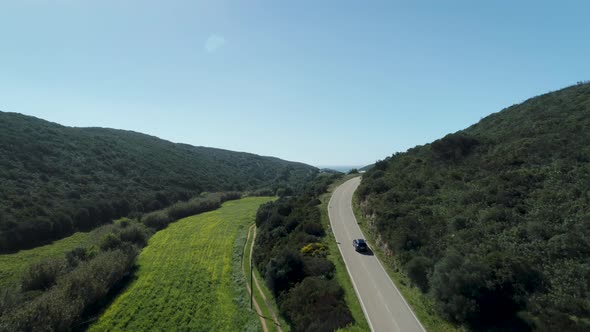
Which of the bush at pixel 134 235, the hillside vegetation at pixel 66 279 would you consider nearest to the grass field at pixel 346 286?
the hillside vegetation at pixel 66 279

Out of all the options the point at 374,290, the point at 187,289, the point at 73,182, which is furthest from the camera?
the point at 73,182

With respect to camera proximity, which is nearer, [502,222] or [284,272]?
[502,222]

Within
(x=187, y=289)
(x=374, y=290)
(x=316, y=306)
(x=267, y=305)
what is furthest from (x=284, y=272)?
(x=187, y=289)

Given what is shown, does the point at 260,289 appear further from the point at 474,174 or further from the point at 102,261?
the point at 474,174

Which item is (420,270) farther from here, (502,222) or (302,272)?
(302,272)

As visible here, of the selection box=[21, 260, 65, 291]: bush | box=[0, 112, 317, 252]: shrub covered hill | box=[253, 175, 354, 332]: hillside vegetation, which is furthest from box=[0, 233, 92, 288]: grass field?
box=[253, 175, 354, 332]: hillside vegetation

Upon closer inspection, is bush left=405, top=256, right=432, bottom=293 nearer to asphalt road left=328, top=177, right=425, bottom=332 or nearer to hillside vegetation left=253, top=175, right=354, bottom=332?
asphalt road left=328, top=177, right=425, bottom=332

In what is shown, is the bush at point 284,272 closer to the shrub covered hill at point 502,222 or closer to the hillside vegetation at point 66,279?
the shrub covered hill at point 502,222
